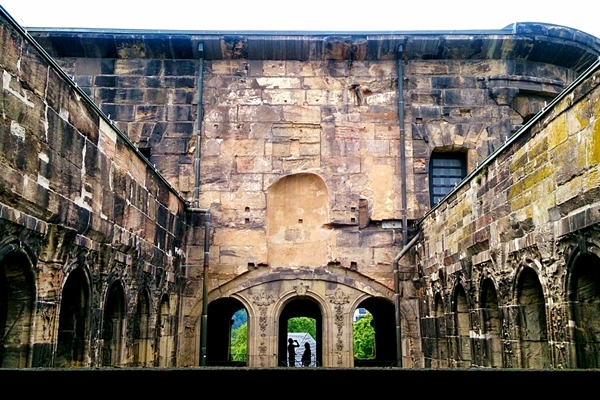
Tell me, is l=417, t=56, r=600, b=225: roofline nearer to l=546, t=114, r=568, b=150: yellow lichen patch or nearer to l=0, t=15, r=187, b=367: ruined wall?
l=546, t=114, r=568, b=150: yellow lichen patch

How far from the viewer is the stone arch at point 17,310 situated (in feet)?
17.8

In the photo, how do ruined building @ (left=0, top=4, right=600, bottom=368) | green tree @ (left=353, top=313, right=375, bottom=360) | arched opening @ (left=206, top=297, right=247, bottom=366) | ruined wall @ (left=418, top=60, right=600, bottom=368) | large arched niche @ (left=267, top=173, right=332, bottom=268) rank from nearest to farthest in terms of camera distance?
ruined wall @ (left=418, top=60, right=600, bottom=368)
ruined building @ (left=0, top=4, right=600, bottom=368)
large arched niche @ (left=267, top=173, right=332, bottom=268)
arched opening @ (left=206, top=297, right=247, bottom=366)
green tree @ (left=353, top=313, right=375, bottom=360)

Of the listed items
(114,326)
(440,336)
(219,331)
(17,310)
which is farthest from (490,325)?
(219,331)

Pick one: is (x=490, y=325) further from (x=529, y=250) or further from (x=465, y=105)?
(x=465, y=105)

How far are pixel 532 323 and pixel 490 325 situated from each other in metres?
1.18

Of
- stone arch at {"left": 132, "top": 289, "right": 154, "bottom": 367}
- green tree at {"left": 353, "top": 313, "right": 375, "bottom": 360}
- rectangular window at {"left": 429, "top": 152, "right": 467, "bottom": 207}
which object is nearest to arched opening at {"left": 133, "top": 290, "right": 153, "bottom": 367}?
stone arch at {"left": 132, "top": 289, "right": 154, "bottom": 367}

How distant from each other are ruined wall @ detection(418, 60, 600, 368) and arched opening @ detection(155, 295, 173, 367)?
4438 mm

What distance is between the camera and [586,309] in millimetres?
5648

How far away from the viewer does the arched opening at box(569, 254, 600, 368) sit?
219 inches

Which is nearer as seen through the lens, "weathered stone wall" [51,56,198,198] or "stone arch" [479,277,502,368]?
"stone arch" [479,277,502,368]

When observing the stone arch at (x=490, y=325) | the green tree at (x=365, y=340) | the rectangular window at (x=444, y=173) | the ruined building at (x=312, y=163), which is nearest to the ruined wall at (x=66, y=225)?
the ruined building at (x=312, y=163)

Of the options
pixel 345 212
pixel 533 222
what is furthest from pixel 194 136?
pixel 533 222
